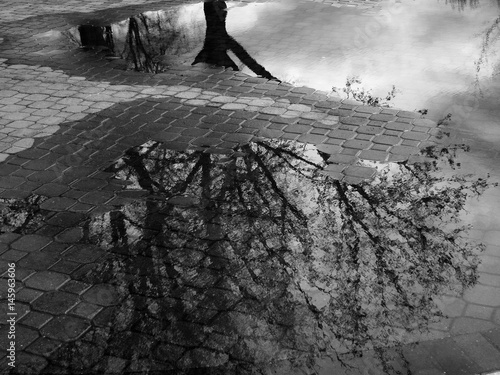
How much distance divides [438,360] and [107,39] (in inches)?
363

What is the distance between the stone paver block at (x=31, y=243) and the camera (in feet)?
20.2

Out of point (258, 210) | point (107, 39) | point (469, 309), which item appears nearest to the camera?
point (469, 309)

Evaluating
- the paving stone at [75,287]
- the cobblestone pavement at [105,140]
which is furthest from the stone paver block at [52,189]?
the paving stone at [75,287]

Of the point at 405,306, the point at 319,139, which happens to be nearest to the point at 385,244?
the point at 405,306

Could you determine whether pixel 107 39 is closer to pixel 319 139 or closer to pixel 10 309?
pixel 319 139

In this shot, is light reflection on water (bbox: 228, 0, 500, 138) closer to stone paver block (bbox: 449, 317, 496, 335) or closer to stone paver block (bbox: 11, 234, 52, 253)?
stone paver block (bbox: 449, 317, 496, 335)

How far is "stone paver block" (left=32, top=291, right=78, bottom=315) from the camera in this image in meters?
5.32

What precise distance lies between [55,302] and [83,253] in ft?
2.37

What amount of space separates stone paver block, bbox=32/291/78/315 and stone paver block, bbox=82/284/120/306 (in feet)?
0.37

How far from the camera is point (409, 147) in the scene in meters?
7.74

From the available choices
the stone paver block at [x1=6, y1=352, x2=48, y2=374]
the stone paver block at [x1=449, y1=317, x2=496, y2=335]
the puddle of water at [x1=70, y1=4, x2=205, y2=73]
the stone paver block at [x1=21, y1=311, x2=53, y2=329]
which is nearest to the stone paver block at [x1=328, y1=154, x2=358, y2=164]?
the stone paver block at [x1=449, y1=317, x2=496, y2=335]

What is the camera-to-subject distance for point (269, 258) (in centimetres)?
583

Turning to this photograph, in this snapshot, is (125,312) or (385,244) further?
(385,244)

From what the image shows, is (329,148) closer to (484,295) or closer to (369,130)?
(369,130)
